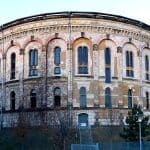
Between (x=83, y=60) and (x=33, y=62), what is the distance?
20.4 ft

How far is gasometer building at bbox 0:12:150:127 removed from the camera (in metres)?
51.7

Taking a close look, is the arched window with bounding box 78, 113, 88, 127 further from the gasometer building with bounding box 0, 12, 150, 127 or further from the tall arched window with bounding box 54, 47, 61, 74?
the tall arched window with bounding box 54, 47, 61, 74

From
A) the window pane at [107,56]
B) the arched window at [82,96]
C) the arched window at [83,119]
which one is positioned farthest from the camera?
the window pane at [107,56]

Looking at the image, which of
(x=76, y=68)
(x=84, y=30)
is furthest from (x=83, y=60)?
(x=84, y=30)

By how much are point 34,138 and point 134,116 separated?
11529mm

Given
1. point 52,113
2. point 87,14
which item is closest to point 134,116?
point 52,113

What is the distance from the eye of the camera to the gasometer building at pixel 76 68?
170 ft

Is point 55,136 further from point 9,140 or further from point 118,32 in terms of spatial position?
point 118,32

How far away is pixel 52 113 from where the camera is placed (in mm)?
51125

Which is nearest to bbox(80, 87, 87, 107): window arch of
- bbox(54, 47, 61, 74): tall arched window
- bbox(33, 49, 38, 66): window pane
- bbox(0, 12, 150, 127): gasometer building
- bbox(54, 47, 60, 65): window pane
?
bbox(0, 12, 150, 127): gasometer building

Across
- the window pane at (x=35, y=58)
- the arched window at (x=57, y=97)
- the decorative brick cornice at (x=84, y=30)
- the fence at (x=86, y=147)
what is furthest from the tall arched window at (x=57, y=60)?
the fence at (x=86, y=147)

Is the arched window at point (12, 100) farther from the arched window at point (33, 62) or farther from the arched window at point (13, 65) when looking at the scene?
the arched window at point (33, 62)

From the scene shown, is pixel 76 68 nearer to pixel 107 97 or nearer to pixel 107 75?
pixel 107 75

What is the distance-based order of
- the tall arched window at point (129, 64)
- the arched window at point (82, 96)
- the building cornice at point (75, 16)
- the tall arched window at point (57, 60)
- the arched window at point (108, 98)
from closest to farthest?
the arched window at point (82, 96) → the arched window at point (108, 98) → the building cornice at point (75, 16) → the tall arched window at point (57, 60) → the tall arched window at point (129, 64)
